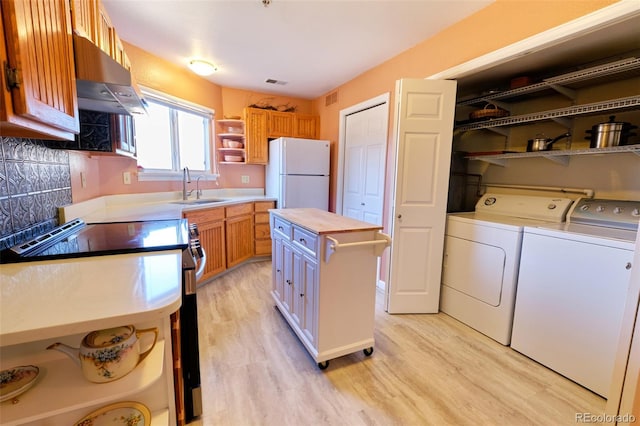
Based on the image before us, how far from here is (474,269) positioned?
2.29m

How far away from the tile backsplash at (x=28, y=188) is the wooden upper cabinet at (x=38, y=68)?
273mm

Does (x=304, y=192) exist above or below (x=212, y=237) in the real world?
above

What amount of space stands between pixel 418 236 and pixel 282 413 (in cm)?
171

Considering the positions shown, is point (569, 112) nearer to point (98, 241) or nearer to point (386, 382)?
point (386, 382)

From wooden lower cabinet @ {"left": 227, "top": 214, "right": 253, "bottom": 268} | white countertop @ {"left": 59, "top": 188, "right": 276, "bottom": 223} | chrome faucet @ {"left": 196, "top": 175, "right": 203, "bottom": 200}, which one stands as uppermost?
chrome faucet @ {"left": 196, "top": 175, "right": 203, "bottom": 200}

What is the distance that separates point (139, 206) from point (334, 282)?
7.28 feet

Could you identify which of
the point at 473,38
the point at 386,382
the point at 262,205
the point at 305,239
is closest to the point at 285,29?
the point at 473,38

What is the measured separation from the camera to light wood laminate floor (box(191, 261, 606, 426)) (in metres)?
1.46

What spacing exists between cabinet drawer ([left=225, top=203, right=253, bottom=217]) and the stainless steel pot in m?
3.35

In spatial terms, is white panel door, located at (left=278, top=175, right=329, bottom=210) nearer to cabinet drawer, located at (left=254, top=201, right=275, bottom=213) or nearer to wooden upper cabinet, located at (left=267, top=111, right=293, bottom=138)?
cabinet drawer, located at (left=254, top=201, right=275, bottom=213)

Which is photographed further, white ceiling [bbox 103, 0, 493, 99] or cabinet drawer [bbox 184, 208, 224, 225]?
cabinet drawer [bbox 184, 208, 224, 225]

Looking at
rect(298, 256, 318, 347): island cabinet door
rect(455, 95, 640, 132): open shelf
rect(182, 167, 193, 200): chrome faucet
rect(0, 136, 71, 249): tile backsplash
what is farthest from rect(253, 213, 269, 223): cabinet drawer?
rect(455, 95, 640, 132): open shelf

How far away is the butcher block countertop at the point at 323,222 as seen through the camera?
5.57ft

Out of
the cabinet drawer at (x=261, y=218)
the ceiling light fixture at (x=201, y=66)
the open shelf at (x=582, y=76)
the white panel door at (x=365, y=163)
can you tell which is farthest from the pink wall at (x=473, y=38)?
the cabinet drawer at (x=261, y=218)
